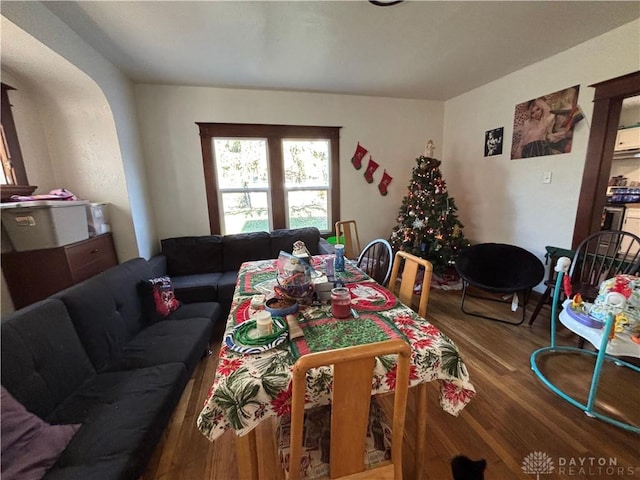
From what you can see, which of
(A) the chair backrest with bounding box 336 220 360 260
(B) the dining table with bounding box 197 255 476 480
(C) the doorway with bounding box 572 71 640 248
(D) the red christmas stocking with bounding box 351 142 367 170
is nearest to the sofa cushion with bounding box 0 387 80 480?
(B) the dining table with bounding box 197 255 476 480

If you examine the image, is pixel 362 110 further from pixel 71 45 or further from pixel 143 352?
pixel 143 352

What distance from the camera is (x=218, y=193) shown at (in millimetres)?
3322

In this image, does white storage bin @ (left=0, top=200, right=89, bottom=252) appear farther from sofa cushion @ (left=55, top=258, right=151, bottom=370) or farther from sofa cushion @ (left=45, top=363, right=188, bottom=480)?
sofa cushion @ (left=45, top=363, right=188, bottom=480)

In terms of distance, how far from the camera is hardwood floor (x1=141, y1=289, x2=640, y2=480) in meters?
1.24

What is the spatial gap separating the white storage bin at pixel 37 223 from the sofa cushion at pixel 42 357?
71 cm

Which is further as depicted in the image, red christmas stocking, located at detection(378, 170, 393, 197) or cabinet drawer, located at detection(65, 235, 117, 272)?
red christmas stocking, located at detection(378, 170, 393, 197)

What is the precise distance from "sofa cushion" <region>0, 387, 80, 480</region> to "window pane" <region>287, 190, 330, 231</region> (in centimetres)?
288

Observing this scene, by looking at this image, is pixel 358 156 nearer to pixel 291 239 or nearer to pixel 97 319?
pixel 291 239

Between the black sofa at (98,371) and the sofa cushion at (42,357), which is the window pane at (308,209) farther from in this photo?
the sofa cushion at (42,357)

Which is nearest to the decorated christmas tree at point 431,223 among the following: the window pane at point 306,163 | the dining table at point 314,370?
the window pane at point 306,163

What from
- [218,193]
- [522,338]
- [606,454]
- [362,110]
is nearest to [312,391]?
[606,454]

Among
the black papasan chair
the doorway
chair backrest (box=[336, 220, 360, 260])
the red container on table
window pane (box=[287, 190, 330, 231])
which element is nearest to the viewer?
the red container on table

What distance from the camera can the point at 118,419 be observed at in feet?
3.61

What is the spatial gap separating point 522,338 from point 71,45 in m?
4.18
